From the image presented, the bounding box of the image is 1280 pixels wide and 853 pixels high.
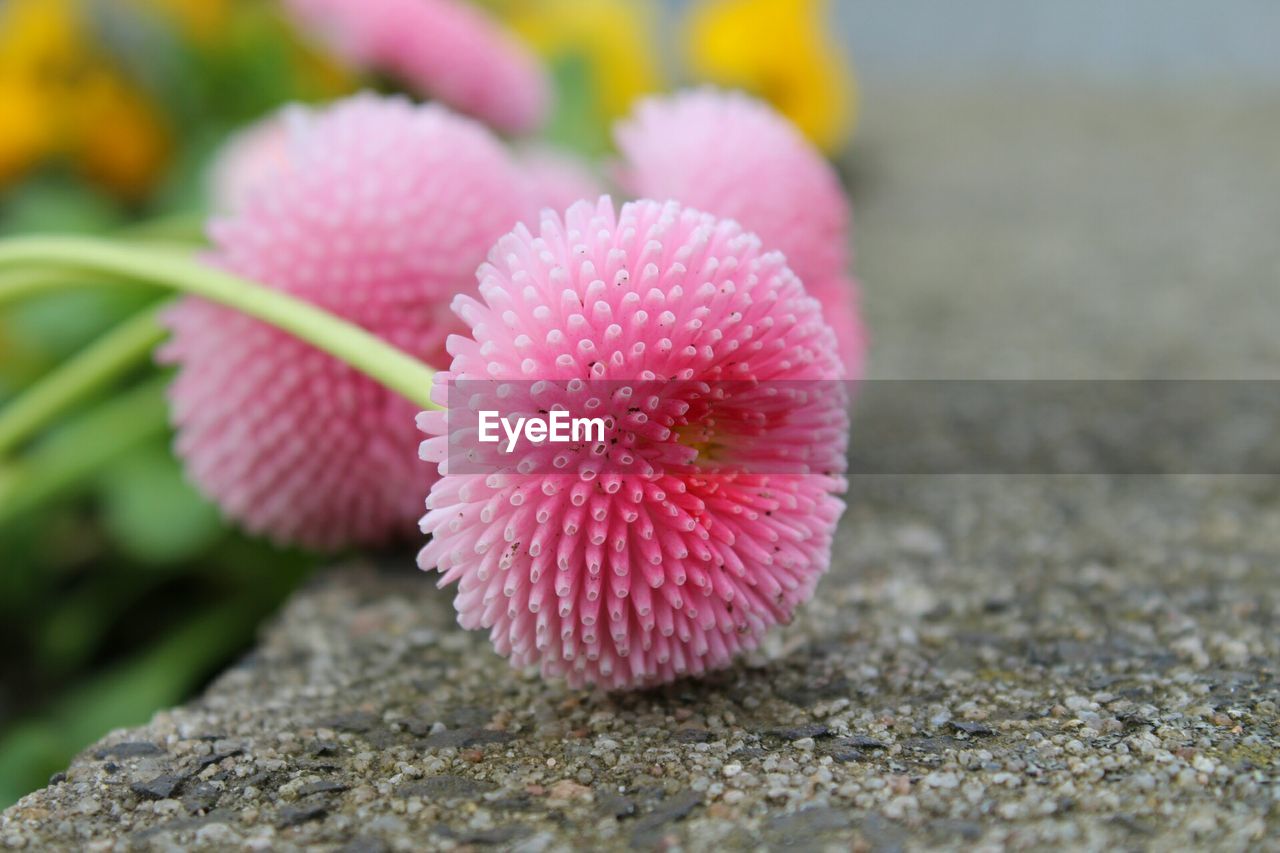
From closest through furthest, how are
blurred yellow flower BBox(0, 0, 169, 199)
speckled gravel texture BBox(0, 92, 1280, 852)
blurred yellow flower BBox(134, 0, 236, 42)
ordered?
speckled gravel texture BBox(0, 92, 1280, 852) → blurred yellow flower BBox(0, 0, 169, 199) → blurred yellow flower BBox(134, 0, 236, 42)

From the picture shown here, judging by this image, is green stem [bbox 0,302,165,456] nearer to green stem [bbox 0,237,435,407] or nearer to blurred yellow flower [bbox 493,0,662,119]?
green stem [bbox 0,237,435,407]

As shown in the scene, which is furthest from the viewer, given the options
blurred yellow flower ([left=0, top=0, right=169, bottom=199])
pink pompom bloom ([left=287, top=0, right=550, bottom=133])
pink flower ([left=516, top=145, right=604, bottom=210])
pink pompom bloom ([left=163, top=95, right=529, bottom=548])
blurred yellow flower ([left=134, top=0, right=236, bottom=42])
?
blurred yellow flower ([left=134, top=0, right=236, bottom=42])

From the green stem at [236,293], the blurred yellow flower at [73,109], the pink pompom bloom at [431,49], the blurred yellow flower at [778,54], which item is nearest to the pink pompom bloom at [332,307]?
the green stem at [236,293]

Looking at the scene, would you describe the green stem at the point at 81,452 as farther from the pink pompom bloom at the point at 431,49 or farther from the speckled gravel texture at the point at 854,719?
the pink pompom bloom at the point at 431,49

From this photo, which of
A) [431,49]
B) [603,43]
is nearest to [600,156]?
[603,43]

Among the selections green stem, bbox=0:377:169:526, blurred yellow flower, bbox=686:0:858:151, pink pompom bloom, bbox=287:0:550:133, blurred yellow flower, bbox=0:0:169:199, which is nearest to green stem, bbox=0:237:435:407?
green stem, bbox=0:377:169:526

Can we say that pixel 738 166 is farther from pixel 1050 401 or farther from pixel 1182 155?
pixel 1182 155

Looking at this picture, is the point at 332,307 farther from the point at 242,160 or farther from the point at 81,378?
the point at 242,160
